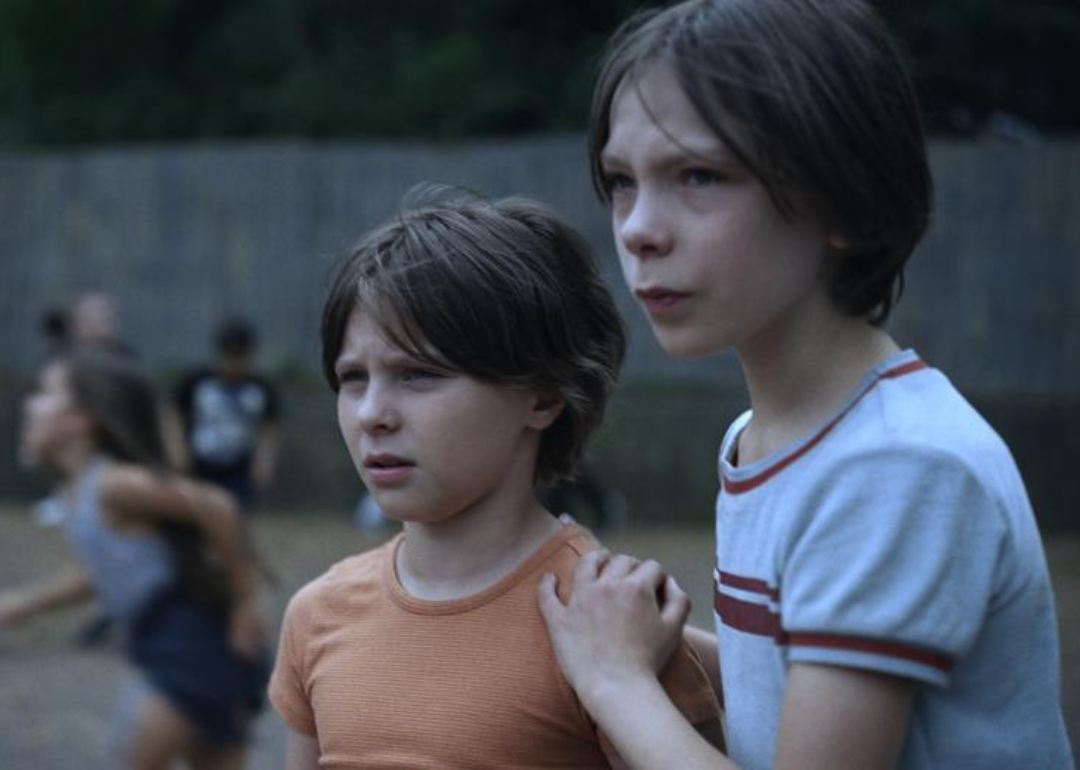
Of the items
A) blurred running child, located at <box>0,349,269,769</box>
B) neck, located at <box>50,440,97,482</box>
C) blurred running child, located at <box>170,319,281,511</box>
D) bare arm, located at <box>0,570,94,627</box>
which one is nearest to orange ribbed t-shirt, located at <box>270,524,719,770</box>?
blurred running child, located at <box>0,349,269,769</box>

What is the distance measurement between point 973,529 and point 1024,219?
10036mm

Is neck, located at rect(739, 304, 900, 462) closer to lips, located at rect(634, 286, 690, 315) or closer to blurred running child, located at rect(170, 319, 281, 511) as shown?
lips, located at rect(634, 286, 690, 315)

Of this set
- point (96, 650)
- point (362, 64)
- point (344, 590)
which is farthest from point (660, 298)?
point (362, 64)

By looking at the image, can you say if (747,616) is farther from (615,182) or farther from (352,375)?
(352,375)

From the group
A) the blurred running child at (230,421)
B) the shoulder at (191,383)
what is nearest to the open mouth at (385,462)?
the blurred running child at (230,421)

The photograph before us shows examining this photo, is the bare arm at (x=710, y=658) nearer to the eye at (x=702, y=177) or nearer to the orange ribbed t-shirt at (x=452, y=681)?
the orange ribbed t-shirt at (x=452, y=681)

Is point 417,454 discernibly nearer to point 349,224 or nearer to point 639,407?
point 639,407

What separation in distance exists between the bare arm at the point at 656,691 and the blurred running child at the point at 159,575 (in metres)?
2.68

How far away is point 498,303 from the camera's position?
2.04 m

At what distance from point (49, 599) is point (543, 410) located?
3.07m

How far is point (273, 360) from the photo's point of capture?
43.7 ft

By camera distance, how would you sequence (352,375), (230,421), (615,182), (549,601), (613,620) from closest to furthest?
(615,182) → (613,620) → (549,601) → (352,375) → (230,421)

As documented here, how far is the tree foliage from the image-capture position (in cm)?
1371

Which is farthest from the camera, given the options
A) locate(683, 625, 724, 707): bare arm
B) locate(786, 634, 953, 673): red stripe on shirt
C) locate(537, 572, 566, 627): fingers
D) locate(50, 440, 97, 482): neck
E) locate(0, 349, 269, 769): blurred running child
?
locate(50, 440, 97, 482): neck
